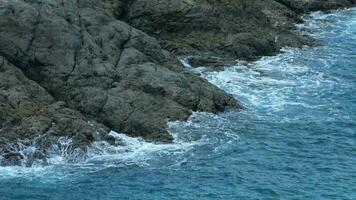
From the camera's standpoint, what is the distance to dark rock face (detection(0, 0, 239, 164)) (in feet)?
137

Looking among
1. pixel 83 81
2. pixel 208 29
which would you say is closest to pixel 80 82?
pixel 83 81

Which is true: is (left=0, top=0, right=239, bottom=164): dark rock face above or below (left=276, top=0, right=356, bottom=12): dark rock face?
below

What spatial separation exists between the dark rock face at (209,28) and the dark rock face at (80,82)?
10.1 m

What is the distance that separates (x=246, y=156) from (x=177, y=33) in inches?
953

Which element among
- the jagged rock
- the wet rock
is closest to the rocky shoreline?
the jagged rock

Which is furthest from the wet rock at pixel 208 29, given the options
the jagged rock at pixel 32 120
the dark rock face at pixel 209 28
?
the jagged rock at pixel 32 120

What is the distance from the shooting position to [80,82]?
45562 mm

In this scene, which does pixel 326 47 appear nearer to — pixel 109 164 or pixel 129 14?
pixel 129 14

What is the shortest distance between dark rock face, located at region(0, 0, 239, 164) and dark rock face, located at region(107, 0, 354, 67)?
10098mm

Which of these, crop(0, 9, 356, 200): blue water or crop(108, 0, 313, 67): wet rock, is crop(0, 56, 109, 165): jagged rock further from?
crop(108, 0, 313, 67): wet rock

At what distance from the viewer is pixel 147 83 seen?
47.7 metres

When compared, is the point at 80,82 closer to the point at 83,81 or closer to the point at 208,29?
the point at 83,81

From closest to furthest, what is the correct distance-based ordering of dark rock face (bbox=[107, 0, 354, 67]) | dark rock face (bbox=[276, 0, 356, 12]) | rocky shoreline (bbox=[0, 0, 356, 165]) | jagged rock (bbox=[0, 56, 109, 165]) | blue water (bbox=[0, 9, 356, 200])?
blue water (bbox=[0, 9, 356, 200]) → jagged rock (bbox=[0, 56, 109, 165]) → rocky shoreline (bbox=[0, 0, 356, 165]) → dark rock face (bbox=[107, 0, 354, 67]) → dark rock face (bbox=[276, 0, 356, 12])

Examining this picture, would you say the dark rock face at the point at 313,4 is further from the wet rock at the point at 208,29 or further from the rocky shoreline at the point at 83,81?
the rocky shoreline at the point at 83,81
